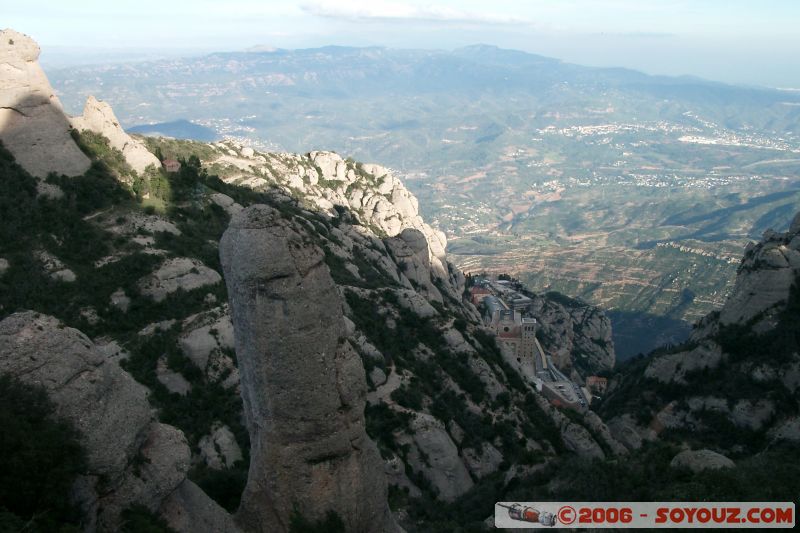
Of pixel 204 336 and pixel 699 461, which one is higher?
pixel 699 461

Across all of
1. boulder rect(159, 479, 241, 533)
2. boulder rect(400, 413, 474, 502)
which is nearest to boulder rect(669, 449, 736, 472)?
boulder rect(400, 413, 474, 502)

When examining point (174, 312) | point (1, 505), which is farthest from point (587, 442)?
point (1, 505)

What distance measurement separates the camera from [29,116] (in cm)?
4356

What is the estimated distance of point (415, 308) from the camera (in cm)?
5138

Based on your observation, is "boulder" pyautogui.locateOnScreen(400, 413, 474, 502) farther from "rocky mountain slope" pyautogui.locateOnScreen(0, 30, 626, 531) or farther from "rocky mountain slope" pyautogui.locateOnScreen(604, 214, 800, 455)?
"rocky mountain slope" pyautogui.locateOnScreen(604, 214, 800, 455)

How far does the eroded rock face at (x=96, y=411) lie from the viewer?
15.0m

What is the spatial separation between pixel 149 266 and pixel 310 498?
2503cm

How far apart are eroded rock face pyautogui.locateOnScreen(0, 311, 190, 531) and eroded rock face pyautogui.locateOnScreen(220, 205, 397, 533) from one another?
2.87 m

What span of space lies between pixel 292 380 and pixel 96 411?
202 inches

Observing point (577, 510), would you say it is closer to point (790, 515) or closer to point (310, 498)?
point (790, 515)

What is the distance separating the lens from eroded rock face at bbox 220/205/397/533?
1734 centimetres

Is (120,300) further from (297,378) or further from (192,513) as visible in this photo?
(297,378)

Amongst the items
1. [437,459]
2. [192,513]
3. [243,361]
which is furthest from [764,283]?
[192,513]

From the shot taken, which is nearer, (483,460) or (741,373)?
(483,460)
